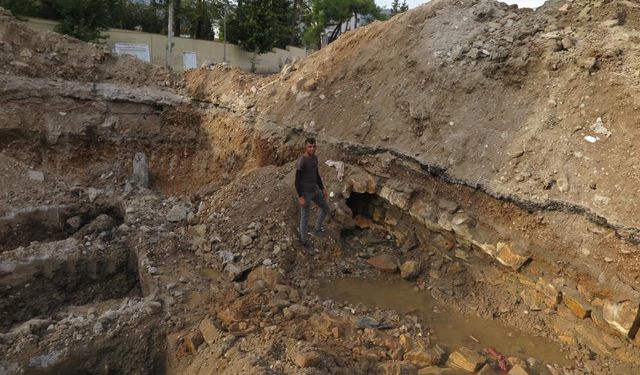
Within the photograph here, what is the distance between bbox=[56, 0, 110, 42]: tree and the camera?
13.3 meters

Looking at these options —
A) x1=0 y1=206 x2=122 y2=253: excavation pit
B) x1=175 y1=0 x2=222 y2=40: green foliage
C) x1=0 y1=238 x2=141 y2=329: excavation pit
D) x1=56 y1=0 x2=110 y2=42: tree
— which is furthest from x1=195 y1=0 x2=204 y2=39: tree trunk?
x1=0 y1=238 x2=141 y2=329: excavation pit

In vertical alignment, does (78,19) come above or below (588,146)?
above

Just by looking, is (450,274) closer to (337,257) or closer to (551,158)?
(337,257)

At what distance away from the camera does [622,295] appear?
437 centimetres

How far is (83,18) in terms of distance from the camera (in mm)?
13664

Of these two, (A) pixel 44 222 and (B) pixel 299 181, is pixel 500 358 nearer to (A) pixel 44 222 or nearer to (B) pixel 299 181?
(B) pixel 299 181

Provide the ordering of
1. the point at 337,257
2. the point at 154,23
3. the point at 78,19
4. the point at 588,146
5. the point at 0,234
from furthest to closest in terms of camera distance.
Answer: the point at 154,23
the point at 78,19
the point at 0,234
the point at 337,257
the point at 588,146

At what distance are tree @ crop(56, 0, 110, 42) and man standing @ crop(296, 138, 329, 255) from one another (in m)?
11.3

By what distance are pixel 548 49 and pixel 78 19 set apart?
13.7m

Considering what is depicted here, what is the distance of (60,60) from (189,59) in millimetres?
8937

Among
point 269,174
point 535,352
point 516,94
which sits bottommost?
point 535,352

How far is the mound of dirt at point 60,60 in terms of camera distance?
9.16 metres

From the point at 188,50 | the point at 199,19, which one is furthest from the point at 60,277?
the point at 199,19

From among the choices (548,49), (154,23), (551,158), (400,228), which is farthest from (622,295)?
(154,23)
